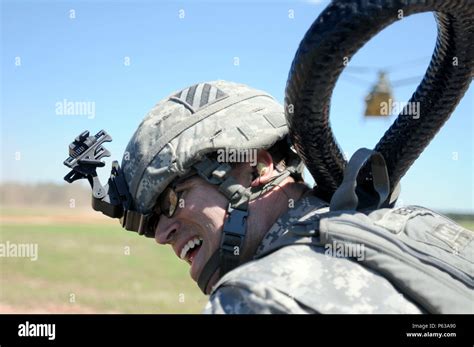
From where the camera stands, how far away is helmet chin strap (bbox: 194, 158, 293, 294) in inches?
112

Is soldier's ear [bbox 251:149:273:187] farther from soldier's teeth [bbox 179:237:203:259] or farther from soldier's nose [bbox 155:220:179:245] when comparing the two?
soldier's nose [bbox 155:220:179:245]

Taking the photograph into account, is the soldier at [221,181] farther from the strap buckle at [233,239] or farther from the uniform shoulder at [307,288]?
the uniform shoulder at [307,288]

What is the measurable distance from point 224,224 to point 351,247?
80cm

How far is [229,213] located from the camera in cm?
292

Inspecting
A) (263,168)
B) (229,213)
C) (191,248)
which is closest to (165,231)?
(191,248)

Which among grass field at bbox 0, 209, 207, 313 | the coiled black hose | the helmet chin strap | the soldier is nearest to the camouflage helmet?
the soldier

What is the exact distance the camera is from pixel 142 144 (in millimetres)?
3219

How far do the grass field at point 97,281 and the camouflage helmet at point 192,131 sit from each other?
7.36 meters

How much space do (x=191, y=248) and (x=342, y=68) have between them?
1.26 metres

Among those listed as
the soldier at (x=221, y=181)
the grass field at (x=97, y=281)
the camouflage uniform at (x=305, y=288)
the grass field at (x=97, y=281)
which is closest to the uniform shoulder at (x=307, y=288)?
the camouflage uniform at (x=305, y=288)
